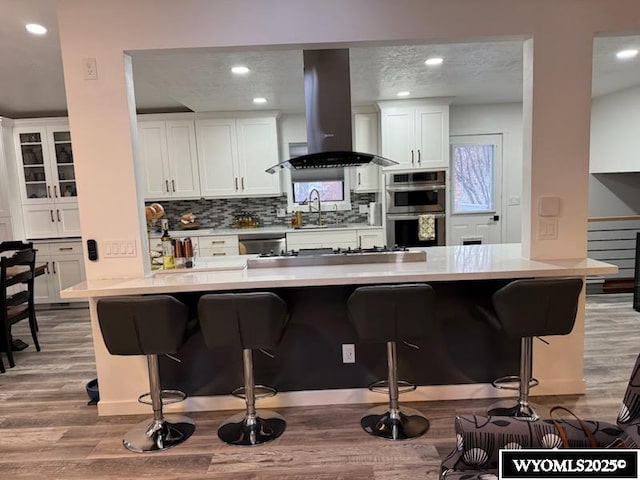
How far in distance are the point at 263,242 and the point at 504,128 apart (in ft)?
11.5

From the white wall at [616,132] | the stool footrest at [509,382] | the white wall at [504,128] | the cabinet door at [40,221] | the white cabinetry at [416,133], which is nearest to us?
the stool footrest at [509,382]

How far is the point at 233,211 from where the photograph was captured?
19.0 ft

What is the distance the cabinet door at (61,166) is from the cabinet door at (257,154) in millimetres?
2128

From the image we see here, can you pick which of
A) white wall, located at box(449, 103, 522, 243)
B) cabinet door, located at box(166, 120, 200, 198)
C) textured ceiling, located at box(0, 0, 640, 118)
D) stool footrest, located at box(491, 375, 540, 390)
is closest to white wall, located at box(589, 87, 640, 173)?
textured ceiling, located at box(0, 0, 640, 118)

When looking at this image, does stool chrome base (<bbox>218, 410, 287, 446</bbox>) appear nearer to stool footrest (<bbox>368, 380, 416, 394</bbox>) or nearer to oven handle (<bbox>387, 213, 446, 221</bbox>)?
stool footrest (<bbox>368, 380, 416, 394</bbox>)

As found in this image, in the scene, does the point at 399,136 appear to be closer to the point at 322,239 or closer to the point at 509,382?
the point at 322,239

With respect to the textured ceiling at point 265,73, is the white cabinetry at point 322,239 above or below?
below

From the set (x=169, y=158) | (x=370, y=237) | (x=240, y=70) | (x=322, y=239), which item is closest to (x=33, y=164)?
(x=169, y=158)

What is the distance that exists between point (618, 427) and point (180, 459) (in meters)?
2.02

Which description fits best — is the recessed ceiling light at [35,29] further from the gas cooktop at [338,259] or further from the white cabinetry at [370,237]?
the white cabinetry at [370,237]

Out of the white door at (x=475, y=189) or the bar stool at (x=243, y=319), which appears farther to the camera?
the white door at (x=475, y=189)

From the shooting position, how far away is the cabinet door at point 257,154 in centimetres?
532

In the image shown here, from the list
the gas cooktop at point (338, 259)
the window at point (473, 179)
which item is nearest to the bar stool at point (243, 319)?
the gas cooktop at point (338, 259)

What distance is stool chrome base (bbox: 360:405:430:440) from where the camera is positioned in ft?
7.81
